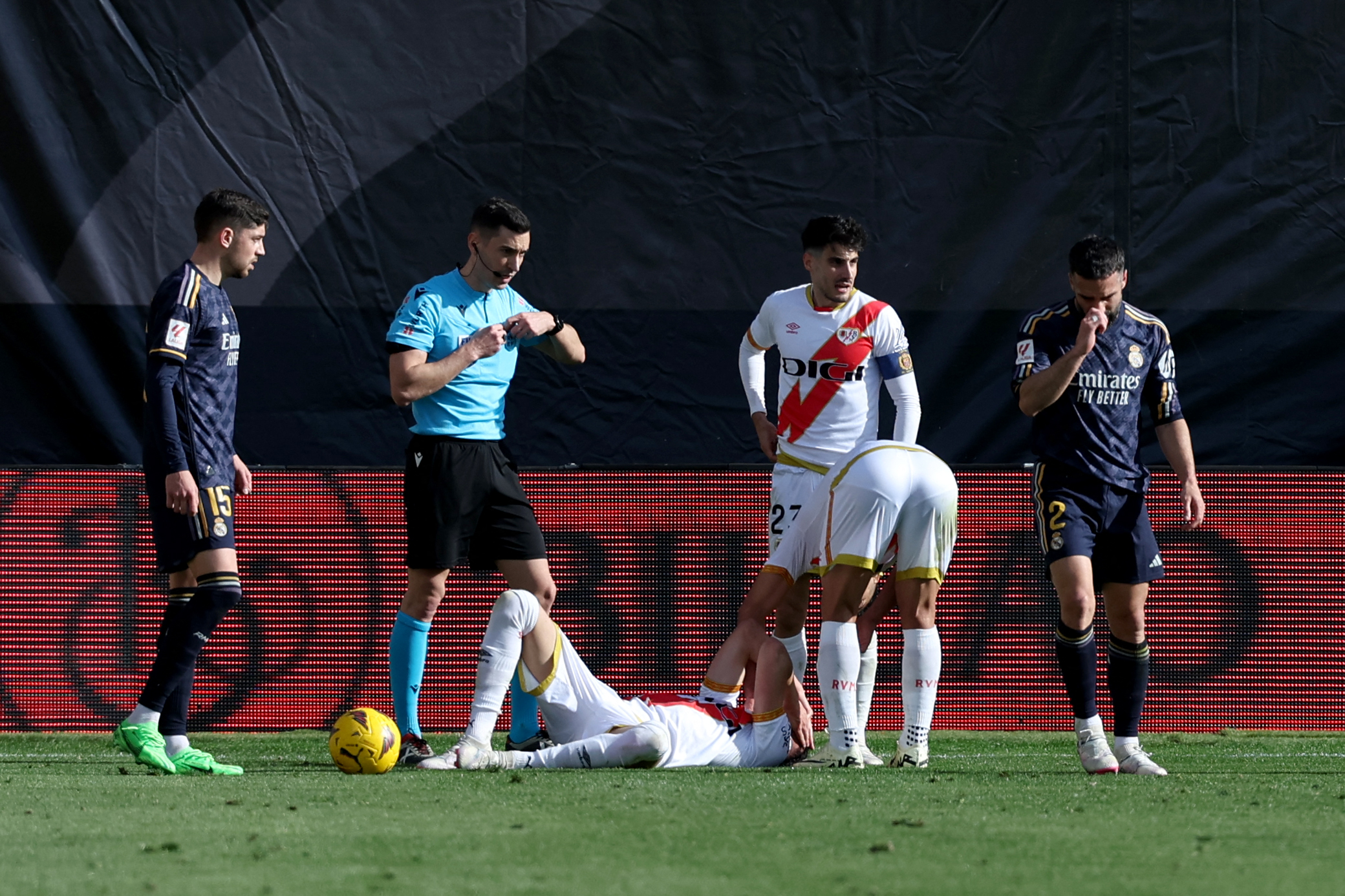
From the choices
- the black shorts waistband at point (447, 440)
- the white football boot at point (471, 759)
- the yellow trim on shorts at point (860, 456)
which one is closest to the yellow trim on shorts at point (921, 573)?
the yellow trim on shorts at point (860, 456)

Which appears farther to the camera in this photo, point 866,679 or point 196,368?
point 866,679

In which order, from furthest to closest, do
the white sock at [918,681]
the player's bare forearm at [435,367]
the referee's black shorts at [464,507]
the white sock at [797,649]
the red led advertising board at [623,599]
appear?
the red led advertising board at [623,599], the white sock at [797,649], the referee's black shorts at [464,507], the player's bare forearm at [435,367], the white sock at [918,681]

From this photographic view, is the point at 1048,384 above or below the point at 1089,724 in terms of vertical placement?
above

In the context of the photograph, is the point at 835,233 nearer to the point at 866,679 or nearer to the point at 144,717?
the point at 866,679

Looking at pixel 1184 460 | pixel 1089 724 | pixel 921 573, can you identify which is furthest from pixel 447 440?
pixel 1184 460

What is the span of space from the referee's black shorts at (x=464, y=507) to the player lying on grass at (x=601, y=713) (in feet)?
1.49

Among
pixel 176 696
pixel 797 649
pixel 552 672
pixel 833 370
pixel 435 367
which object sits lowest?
pixel 176 696

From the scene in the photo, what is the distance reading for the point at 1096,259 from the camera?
5.07 meters

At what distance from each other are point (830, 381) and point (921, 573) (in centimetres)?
93

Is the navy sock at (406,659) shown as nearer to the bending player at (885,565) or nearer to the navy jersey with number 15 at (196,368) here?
the navy jersey with number 15 at (196,368)

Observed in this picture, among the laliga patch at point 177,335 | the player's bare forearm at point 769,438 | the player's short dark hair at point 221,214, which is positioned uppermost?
the player's short dark hair at point 221,214

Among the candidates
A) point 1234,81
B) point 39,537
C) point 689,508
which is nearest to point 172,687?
point 39,537

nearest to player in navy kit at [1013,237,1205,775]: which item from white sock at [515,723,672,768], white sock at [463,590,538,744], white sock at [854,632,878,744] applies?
white sock at [854,632,878,744]

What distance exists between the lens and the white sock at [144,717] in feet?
16.8
